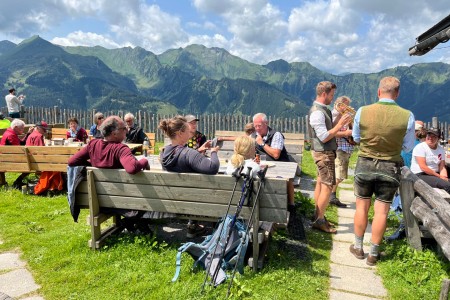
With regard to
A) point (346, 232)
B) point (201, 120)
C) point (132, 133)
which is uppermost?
point (201, 120)

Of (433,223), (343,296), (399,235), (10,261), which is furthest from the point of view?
(399,235)

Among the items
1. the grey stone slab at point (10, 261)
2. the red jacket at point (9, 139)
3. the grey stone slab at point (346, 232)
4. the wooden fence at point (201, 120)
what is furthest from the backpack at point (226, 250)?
the wooden fence at point (201, 120)

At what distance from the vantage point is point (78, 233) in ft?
16.3

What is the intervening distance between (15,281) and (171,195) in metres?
1.95

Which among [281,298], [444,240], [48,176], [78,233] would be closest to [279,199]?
[281,298]

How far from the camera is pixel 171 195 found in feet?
13.2

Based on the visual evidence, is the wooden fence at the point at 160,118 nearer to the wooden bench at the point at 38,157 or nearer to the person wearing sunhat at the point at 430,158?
the wooden bench at the point at 38,157

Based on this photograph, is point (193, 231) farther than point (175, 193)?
Yes

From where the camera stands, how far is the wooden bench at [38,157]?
6.89 meters

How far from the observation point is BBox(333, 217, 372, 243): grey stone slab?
501cm

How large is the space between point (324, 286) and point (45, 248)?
360cm

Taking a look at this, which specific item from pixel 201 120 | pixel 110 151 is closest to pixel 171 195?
pixel 110 151

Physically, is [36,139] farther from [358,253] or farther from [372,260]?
[372,260]

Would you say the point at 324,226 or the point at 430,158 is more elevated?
the point at 430,158
